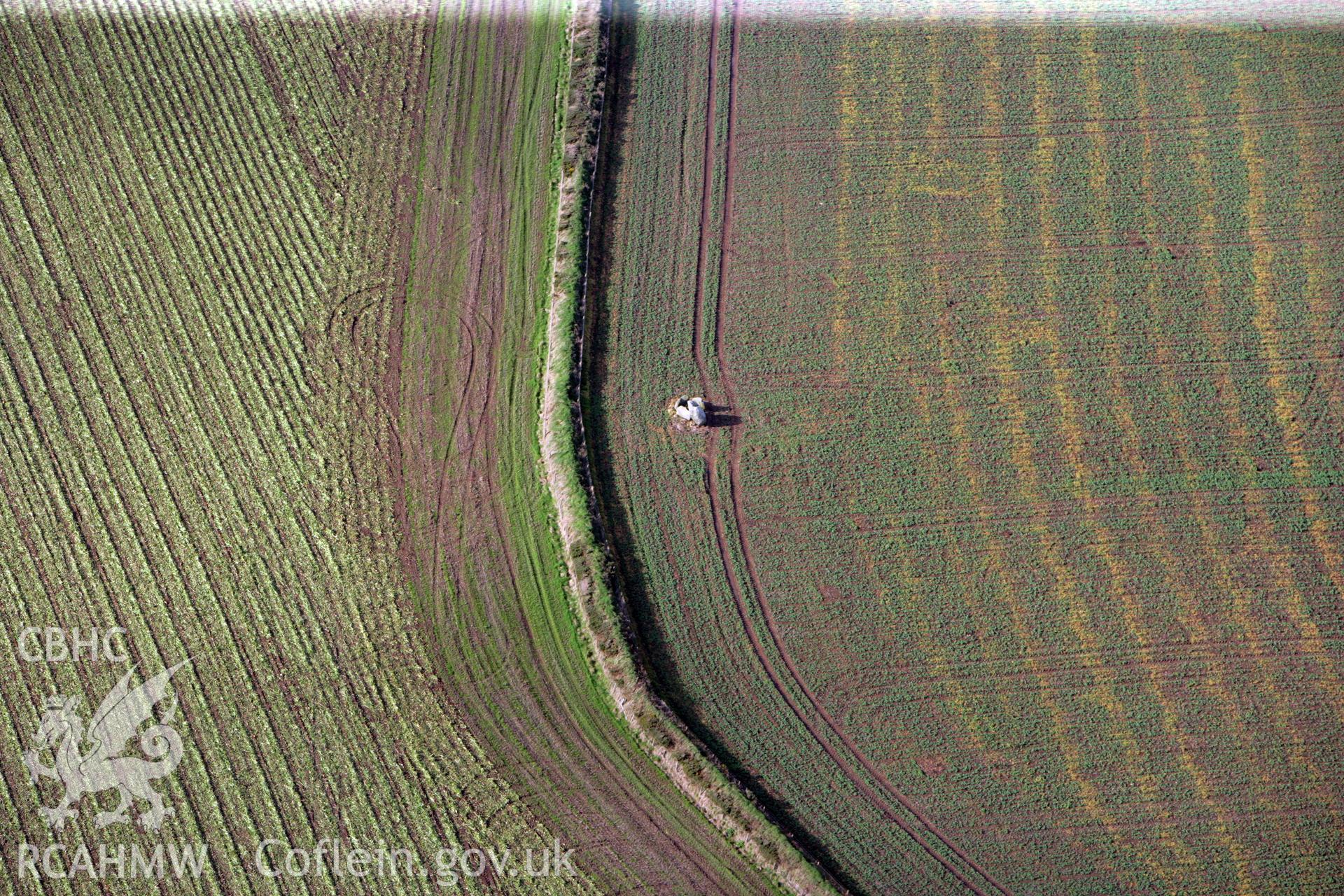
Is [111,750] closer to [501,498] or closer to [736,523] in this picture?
[501,498]

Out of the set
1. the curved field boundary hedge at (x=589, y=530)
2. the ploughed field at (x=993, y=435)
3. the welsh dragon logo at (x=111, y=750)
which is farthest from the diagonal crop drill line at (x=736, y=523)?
the welsh dragon logo at (x=111, y=750)

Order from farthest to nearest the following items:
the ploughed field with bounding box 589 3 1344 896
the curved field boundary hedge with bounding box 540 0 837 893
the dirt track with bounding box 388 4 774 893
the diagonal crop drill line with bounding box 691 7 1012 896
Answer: the ploughed field with bounding box 589 3 1344 896
the dirt track with bounding box 388 4 774 893
the diagonal crop drill line with bounding box 691 7 1012 896
the curved field boundary hedge with bounding box 540 0 837 893

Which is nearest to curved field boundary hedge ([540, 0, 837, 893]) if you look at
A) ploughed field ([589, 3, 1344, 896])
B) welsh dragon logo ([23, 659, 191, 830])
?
ploughed field ([589, 3, 1344, 896])

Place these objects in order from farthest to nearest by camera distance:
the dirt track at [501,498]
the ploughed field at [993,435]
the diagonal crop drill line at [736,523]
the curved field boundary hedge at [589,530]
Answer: the ploughed field at [993,435]
the dirt track at [501,498]
the diagonal crop drill line at [736,523]
the curved field boundary hedge at [589,530]

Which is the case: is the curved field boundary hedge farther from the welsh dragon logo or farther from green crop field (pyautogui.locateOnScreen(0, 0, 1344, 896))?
the welsh dragon logo

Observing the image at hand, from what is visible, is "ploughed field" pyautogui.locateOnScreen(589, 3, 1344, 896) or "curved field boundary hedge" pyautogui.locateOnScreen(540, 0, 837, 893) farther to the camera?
"ploughed field" pyautogui.locateOnScreen(589, 3, 1344, 896)

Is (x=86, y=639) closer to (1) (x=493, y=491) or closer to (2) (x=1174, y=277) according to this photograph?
Result: (1) (x=493, y=491)

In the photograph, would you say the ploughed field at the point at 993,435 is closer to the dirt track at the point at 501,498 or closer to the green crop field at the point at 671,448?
the green crop field at the point at 671,448
